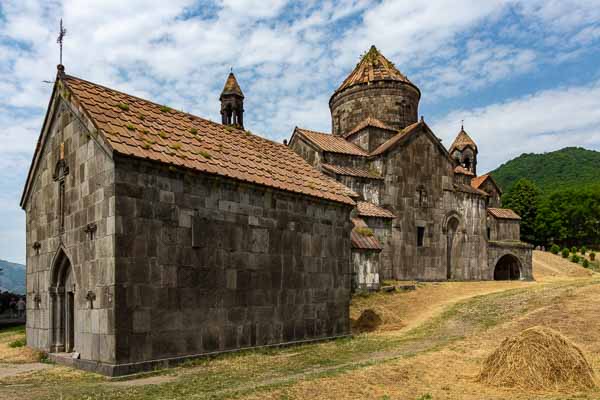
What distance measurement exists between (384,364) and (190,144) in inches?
280

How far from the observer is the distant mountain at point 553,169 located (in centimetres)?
10131

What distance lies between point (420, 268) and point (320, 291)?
1351cm

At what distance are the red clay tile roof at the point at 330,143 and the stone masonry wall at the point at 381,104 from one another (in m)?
2.98

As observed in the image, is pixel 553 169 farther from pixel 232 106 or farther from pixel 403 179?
pixel 232 106

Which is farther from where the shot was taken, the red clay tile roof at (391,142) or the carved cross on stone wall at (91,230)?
the red clay tile roof at (391,142)

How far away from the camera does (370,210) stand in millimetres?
24391

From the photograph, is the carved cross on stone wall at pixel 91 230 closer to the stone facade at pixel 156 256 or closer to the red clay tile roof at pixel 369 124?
the stone facade at pixel 156 256

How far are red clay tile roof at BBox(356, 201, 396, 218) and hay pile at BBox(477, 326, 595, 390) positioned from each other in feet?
48.1

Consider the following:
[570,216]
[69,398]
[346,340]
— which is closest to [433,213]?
[346,340]

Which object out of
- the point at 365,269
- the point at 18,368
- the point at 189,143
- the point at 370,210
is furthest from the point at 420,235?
the point at 18,368

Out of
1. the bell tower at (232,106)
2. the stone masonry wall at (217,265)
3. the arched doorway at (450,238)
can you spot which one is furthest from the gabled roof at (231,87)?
the arched doorway at (450,238)

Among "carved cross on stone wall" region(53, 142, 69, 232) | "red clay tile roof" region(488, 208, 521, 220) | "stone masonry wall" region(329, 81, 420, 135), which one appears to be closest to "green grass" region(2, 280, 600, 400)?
"carved cross on stone wall" region(53, 142, 69, 232)

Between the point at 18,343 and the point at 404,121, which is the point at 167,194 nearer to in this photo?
the point at 18,343

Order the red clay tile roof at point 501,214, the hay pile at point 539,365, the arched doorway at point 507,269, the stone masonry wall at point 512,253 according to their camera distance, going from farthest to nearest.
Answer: the red clay tile roof at point 501,214
the arched doorway at point 507,269
the stone masonry wall at point 512,253
the hay pile at point 539,365
